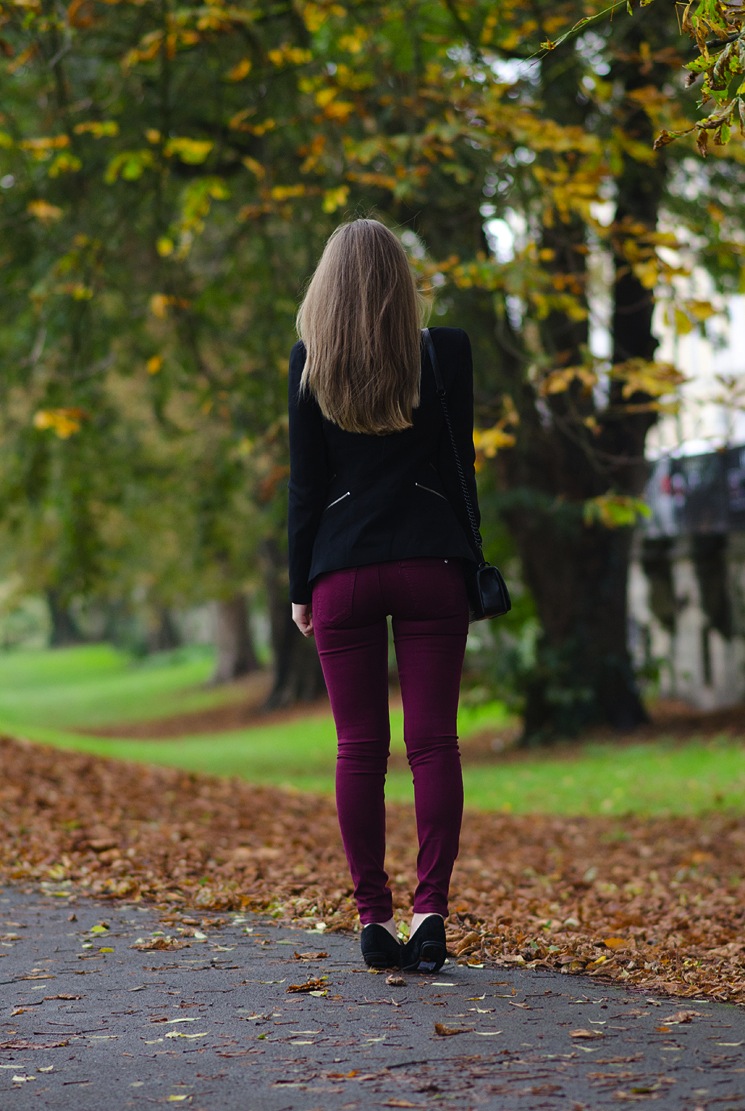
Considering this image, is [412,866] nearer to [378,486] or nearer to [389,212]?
[378,486]

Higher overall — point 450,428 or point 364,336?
point 364,336

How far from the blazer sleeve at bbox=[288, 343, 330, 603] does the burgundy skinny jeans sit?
0.33 ft

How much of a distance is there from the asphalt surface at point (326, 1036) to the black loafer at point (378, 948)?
0.04m

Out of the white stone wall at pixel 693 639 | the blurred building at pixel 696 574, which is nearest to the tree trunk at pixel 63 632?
the white stone wall at pixel 693 639

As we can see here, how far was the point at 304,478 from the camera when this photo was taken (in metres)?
4.11

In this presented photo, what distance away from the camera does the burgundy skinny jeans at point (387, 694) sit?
13.3 feet

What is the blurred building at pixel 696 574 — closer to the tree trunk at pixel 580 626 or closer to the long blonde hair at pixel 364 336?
the tree trunk at pixel 580 626

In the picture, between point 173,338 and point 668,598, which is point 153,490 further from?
point 668,598

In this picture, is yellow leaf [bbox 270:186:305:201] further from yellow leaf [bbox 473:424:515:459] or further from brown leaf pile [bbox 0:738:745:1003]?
brown leaf pile [bbox 0:738:745:1003]

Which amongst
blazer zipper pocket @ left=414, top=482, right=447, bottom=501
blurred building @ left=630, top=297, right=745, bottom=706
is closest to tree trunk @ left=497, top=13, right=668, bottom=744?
blurred building @ left=630, top=297, right=745, bottom=706

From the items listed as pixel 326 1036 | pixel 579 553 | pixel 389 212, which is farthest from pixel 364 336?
pixel 579 553

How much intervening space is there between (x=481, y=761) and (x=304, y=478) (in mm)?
13648

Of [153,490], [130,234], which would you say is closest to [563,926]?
[130,234]

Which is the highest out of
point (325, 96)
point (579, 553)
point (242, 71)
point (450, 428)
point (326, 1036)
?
point (242, 71)
